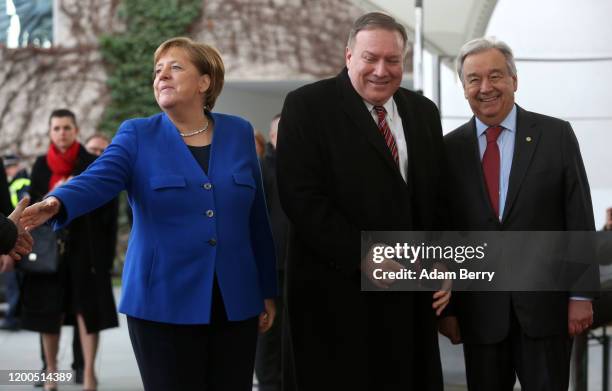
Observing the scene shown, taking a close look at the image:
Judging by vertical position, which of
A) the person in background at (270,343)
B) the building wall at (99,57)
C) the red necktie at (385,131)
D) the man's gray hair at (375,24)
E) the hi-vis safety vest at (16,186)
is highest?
the building wall at (99,57)

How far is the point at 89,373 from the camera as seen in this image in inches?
246

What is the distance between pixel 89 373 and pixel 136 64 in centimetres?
1059

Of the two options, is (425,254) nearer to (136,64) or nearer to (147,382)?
(147,382)

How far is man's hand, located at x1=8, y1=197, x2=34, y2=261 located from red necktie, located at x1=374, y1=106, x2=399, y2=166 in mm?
1097

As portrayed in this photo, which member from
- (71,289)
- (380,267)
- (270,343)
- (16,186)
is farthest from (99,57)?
(380,267)

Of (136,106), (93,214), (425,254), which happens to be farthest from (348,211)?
(136,106)

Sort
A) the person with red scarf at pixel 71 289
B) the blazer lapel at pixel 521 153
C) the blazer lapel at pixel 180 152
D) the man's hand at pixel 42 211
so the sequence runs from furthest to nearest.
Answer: the person with red scarf at pixel 71 289, the blazer lapel at pixel 521 153, the blazer lapel at pixel 180 152, the man's hand at pixel 42 211

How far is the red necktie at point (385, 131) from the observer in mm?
A: 3242

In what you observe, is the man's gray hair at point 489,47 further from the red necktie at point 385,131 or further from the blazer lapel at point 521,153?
the red necktie at point 385,131

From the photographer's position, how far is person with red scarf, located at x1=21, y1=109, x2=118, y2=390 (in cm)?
627

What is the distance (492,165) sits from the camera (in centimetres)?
344

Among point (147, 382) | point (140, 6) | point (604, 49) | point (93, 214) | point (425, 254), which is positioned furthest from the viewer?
point (140, 6)

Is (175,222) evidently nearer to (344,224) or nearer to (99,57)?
(344,224)

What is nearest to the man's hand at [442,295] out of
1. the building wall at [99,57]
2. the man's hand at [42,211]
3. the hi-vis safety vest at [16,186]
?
the man's hand at [42,211]
